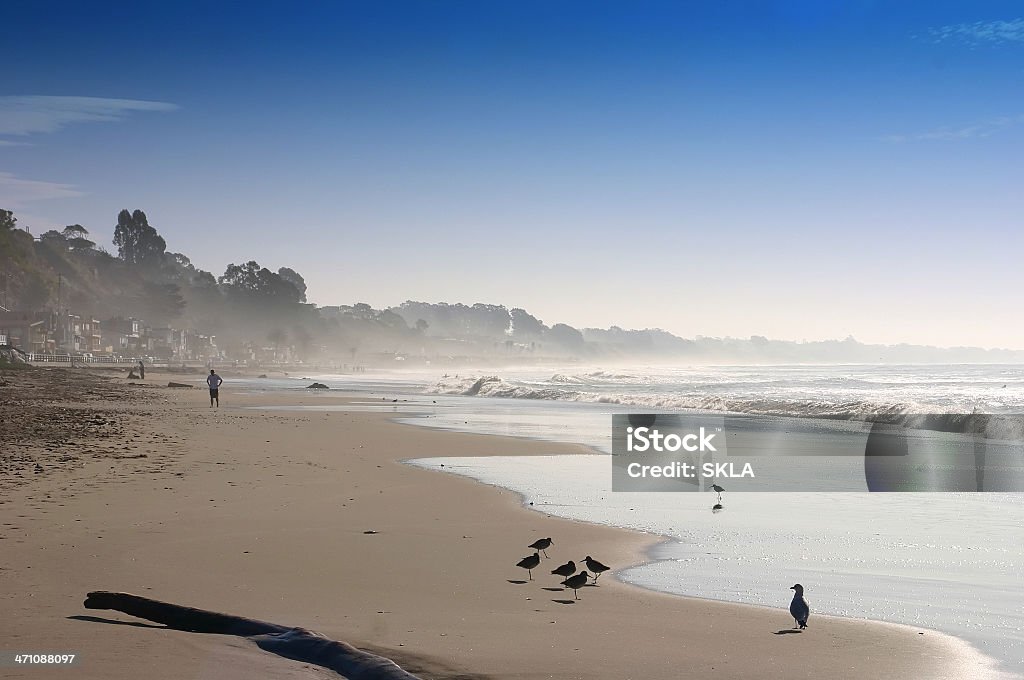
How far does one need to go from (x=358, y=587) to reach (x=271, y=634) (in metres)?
1.90

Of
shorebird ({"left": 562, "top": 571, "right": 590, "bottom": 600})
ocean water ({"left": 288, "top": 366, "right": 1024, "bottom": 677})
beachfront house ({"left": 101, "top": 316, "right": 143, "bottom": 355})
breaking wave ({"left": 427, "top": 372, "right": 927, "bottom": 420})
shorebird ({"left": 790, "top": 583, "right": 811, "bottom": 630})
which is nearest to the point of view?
shorebird ({"left": 790, "top": 583, "right": 811, "bottom": 630})

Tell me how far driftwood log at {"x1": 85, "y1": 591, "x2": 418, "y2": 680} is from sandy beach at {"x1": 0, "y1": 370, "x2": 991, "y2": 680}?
9 centimetres

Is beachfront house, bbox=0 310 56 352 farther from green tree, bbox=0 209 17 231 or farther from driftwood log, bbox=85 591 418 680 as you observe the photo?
driftwood log, bbox=85 591 418 680

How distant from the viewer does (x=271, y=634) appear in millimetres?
5891

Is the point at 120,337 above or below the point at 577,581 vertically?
above

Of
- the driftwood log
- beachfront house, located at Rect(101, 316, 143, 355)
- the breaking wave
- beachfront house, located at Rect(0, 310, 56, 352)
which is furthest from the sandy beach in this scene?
beachfront house, located at Rect(101, 316, 143, 355)

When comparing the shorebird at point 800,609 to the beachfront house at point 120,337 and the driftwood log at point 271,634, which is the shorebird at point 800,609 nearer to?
the driftwood log at point 271,634

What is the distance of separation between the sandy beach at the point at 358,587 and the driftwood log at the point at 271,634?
95 mm

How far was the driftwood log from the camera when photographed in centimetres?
524

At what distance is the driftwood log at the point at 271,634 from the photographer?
17.2 feet

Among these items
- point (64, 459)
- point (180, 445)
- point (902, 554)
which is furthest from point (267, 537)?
point (180, 445)

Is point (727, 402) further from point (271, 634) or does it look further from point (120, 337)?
point (120, 337)

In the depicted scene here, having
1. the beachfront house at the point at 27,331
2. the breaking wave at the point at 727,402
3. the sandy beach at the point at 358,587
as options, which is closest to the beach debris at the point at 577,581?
the sandy beach at the point at 358,587

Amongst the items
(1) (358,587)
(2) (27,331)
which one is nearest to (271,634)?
(1) (358,587)
